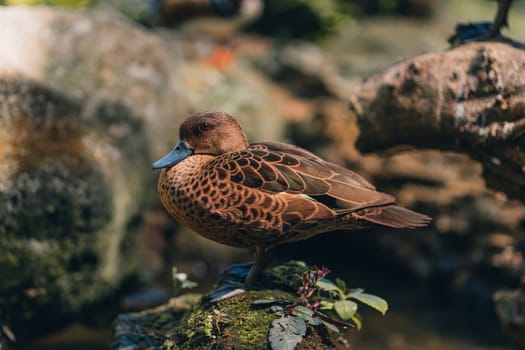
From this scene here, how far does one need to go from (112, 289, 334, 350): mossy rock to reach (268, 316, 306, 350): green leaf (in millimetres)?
42

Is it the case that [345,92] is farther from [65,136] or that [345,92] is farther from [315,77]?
[65,136]

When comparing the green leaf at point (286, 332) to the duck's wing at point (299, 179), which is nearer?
the green leaf at point (286, 332)

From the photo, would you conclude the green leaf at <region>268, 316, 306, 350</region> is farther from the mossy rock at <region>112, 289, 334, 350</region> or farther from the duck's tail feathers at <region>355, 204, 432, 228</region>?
the duck's tail feathers at <region>355, 204, 432, 228</region>

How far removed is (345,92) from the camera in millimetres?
7742

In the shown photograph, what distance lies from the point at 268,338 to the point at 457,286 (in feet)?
13.4

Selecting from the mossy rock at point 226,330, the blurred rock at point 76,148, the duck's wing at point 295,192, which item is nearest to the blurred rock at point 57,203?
the blurred rock at point 76,148

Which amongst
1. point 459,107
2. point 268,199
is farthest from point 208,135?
point 459,107

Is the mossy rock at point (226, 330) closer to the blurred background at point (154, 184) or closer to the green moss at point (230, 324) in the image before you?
the green moss at point (230, 324)

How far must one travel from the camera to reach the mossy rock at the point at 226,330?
108 inches

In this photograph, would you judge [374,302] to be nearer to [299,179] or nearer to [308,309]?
[308,309]

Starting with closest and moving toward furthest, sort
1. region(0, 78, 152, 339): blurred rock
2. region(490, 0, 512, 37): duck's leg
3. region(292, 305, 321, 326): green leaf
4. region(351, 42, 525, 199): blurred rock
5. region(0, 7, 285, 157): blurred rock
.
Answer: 1. region(292, 305, 321, 326): green leaf
2. region(351, 42, 525, 199): blurred rock
3. region(490, 0, 512, 37): duck's leg
4. region(0, 78, 152, 339): blurred rock
5. region(0, 7, 285, 157): blurred rock

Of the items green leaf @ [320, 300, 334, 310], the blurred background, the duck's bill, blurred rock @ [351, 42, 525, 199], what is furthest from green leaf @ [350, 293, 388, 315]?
the blurred background

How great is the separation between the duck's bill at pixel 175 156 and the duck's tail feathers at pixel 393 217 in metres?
0.87

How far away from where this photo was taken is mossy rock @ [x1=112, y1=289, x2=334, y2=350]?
108 inches
